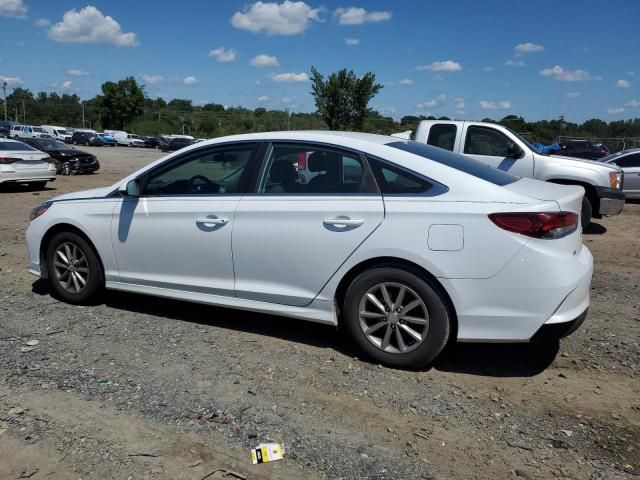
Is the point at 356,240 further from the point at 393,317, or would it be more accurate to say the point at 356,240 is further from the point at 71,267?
the point at 71,267

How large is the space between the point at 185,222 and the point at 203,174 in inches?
17.9

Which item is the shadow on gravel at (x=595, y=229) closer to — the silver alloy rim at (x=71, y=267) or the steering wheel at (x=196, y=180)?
the steering wheel at (x=196, y=180)

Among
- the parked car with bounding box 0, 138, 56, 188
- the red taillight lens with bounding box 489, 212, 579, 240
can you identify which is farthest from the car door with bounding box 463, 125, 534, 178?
the parked car with bounding box 0, 138, 56, 188

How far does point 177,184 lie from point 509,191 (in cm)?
270

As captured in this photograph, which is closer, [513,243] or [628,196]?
[513,243]

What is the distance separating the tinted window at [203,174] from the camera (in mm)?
4703

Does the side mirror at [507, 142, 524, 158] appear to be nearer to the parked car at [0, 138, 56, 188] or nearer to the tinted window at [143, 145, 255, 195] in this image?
the tinted window at [143, 145, 255, 195]

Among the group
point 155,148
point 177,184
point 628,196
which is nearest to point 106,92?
point 155,148

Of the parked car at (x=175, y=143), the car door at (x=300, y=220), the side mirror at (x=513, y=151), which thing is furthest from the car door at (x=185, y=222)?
the parked car at (x=175, y=143)

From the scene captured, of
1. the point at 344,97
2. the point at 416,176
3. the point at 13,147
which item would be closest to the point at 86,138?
the point at 344,97

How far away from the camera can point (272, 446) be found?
3141mm

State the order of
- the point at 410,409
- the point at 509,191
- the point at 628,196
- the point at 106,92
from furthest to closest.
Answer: the point at 106,92 < the point at 628,196 < the point at 509,191 < the point at 410,409

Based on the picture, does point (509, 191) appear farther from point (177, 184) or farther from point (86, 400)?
point (86, 400)

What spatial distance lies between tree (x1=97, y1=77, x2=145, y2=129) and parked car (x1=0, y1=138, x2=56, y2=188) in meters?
73.4
